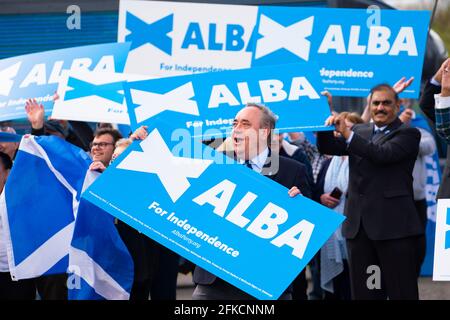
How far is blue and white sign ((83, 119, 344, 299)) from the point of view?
6.49 meters

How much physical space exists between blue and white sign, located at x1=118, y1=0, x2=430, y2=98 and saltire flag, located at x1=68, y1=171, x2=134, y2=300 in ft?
8.27

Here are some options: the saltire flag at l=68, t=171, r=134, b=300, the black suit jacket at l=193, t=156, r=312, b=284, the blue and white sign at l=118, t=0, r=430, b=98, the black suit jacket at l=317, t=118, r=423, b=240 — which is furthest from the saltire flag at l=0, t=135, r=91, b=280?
the blue and white sign at l=118, t=0, r=430, b=98

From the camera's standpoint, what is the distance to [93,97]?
888 centimetres

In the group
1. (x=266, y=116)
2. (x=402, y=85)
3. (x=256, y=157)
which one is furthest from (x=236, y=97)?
(x=402, y=85)

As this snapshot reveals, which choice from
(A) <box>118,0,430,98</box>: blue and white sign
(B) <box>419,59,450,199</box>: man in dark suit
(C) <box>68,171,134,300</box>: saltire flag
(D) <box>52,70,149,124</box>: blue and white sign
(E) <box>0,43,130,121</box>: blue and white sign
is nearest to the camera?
(B) <box>419,59,450,199</box>: man in dark suit

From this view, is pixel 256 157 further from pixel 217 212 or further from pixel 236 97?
pixel 236 97

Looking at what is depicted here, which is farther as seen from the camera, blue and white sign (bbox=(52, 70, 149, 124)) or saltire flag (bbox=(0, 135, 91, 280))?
blue and white sign (bbox=(52, 70, 149, 124))

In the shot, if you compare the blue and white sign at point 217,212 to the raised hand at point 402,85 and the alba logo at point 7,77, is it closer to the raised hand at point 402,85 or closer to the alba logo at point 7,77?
the raised hand at point 402,85

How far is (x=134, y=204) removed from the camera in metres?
6.73

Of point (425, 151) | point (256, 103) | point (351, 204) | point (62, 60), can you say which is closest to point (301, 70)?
point (256, 103)

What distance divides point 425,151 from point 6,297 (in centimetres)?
480

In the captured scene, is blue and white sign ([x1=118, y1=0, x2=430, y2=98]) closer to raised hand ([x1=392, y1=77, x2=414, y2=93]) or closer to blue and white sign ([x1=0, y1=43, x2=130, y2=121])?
raised hand ([x1=392, y1=77, x2=414, y2=93])

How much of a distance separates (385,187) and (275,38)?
2.04 meters

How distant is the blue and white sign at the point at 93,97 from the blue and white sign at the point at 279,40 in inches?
41.8
